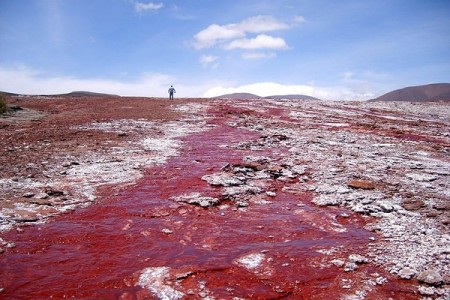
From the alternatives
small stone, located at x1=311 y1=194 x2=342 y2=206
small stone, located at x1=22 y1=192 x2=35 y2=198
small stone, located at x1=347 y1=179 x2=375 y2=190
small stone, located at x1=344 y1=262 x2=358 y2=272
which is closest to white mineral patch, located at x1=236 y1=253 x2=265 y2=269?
small stone, located at x1=344 y1=262 x2=358 y2=272

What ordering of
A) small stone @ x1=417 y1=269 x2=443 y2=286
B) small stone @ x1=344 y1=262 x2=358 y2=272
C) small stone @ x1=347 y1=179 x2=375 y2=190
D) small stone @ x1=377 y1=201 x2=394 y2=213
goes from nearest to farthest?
small stone @ x1=417 y1=269 x2=443 y2=286, small stone @ x1=344 y1=262 x2=358 y2=272, small stone @ x1=377 y1=201 x2=394 y2=213, small stone @ x1=347 y1=179 x2=375 y2=190

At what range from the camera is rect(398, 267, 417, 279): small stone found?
216 inches

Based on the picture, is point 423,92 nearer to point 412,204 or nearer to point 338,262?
point 412,204

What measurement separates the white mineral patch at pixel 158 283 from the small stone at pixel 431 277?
12.4 feet

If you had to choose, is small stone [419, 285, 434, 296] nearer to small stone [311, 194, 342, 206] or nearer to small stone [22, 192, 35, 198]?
small stone [311, 194, 342, 206]

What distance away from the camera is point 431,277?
5.36 m

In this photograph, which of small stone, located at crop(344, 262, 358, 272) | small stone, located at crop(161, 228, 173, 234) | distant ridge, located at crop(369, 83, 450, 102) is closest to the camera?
small stone, located at crop(344, 262, 358, 272)

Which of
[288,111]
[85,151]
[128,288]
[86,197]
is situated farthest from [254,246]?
[288,111]

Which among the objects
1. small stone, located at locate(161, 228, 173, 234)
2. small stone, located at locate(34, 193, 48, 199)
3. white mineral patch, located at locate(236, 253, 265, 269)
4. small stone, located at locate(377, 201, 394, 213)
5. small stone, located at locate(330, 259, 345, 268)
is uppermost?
small stone, located at locate(34, 193, 48, 199)

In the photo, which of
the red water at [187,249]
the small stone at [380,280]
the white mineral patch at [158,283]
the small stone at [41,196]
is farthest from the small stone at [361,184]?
the small stone at [41,196]

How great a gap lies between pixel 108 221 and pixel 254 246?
3340 mm

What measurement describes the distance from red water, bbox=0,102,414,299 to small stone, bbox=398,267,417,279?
9.3 inches

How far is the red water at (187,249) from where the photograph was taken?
5254 mm

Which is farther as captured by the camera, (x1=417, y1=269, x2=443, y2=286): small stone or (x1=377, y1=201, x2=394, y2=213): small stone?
(x1=377, y1=201, x2=394, y2=213): small stone
